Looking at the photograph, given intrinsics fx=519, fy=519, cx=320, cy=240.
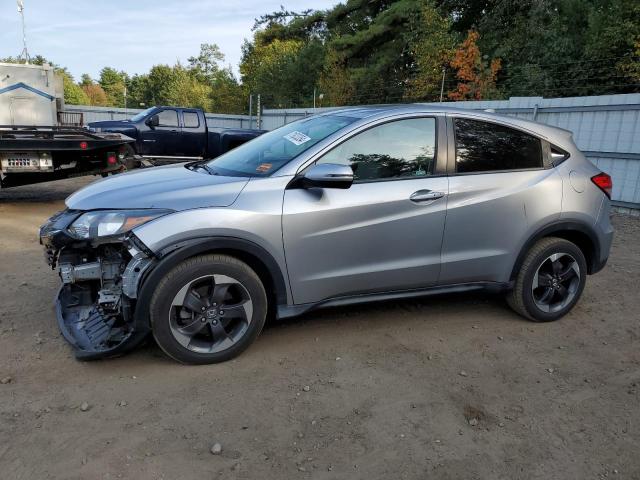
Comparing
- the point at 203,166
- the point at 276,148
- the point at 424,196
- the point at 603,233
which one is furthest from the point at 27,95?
the point at 603,233

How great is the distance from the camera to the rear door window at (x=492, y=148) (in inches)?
155

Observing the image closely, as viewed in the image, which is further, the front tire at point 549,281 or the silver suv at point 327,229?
the front tire at point 549,281

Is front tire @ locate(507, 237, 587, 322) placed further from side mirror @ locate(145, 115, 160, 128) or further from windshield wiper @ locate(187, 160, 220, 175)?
side mirror @ locate(145, 115, 160, 128)

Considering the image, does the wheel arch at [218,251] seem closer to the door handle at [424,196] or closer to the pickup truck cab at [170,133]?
the door handle at [424,196]

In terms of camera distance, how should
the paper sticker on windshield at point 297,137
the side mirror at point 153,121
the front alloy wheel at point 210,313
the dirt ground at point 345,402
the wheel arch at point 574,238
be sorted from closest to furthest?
1. the dirt ground at point 345,402
2. the front alloy wheel at point 210,313
3. the paper sticker on windshield at point 297,137
4. the wheel arch at point 574,238
5. the side mirror at point 153,121

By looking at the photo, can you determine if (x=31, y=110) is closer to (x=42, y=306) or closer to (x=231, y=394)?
(x=42, y=306)

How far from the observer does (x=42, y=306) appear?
428cm

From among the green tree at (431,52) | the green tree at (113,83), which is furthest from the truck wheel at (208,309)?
the green tree at (113,83)

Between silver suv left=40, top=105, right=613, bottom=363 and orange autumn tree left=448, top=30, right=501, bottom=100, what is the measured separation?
17131 millimetres

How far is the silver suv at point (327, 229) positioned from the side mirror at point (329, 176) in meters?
0.01

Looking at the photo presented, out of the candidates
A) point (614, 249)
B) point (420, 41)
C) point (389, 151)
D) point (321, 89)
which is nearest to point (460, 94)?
point (420, 41)

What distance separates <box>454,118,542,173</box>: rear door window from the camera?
12.9 feet

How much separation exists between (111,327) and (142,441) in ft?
3.25

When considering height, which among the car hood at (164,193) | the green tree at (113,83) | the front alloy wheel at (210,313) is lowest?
the front alloy wheel at (210,313)
